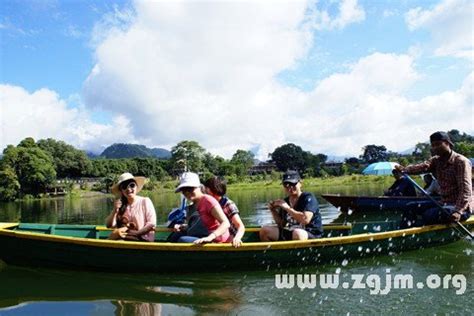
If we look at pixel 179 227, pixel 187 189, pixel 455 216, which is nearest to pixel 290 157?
pixel 455 216

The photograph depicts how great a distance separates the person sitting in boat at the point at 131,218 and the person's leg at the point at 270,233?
1659mm

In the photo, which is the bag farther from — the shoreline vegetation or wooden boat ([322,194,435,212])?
the shoreline vegetation

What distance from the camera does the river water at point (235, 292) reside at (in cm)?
481

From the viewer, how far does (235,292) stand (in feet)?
17.9

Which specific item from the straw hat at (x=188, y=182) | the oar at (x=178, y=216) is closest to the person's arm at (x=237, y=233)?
the straw hat at (x=188, y=182)

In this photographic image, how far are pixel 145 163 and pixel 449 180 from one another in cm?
8144

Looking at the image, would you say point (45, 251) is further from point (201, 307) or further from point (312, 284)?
point (312, 284)

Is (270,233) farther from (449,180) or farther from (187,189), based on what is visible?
(449,180)

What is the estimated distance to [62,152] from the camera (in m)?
78.8

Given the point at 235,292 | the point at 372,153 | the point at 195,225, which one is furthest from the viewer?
the point at 372,153

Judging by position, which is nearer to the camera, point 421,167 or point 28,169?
point 421,167

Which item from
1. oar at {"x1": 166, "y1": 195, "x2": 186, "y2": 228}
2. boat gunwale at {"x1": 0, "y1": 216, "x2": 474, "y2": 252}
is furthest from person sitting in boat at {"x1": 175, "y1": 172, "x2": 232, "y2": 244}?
oar at {"x1": 166, "y1": 195, "x2": 186, "y2": 228}

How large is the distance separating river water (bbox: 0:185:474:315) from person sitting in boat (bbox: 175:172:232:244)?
665 millimetres

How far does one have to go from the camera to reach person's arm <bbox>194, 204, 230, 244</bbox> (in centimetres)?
560
